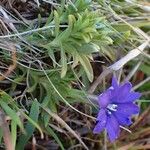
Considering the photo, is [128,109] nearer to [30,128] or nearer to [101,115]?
[101,115]

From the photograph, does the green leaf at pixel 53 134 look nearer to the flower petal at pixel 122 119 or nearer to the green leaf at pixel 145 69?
the flower petal at pixel 122 119

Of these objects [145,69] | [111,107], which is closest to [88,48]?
[111,107]

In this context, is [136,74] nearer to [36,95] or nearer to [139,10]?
[139,10]

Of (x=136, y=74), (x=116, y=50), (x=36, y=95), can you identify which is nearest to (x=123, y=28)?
(x=116, y=50)

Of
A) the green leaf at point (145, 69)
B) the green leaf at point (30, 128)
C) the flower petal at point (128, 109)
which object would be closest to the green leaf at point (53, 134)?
the green leaf at point (30, 128)

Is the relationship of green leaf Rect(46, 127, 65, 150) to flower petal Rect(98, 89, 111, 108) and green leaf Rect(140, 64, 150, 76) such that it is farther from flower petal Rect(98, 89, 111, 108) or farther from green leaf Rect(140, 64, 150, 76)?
green leaf Rect(140, 64, 150, 76)

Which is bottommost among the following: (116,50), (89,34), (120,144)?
(120,144)
